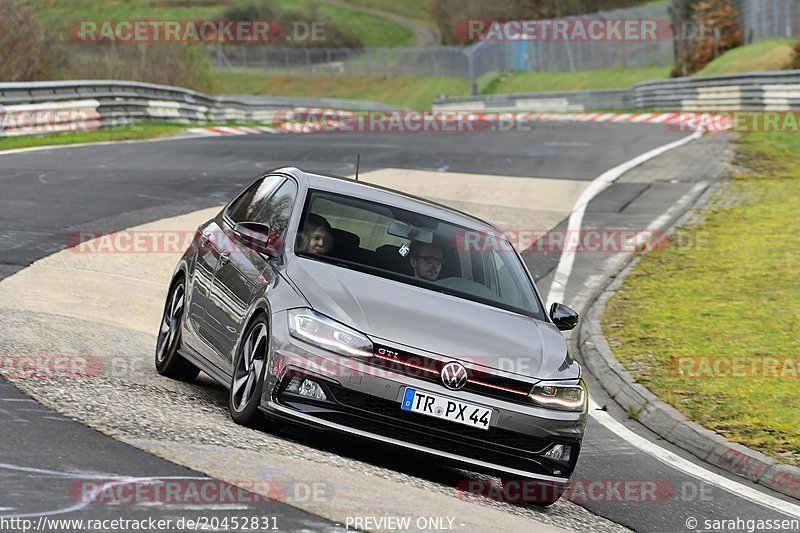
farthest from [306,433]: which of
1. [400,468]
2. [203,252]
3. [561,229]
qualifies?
[561,229]

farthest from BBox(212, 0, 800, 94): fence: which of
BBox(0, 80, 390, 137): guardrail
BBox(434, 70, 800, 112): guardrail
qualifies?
BBox(0, 80, 390, 137): guardrail

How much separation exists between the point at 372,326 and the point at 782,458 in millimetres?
3578

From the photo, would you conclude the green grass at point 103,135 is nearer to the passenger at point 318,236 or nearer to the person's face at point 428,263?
the passenger at point 318,236

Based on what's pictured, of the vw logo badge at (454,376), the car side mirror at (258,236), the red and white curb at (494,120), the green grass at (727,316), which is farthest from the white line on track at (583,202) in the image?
the vw logo badge at (454,376)

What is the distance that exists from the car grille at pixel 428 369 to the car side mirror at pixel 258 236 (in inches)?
54.6

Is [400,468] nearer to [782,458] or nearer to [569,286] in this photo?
[782,458]

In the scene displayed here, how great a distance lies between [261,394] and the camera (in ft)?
23.7

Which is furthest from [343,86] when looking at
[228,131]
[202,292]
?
[202,292]

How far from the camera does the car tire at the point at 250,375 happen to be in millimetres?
7324

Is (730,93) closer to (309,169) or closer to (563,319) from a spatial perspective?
(309,169)

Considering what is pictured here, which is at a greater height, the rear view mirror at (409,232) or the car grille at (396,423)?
the rear view mirror at (409,232)

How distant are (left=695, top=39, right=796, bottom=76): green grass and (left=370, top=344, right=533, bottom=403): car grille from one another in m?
41.3

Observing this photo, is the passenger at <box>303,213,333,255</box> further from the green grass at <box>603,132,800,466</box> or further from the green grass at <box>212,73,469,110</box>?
the green grass at <box>212,73,469,110</box>

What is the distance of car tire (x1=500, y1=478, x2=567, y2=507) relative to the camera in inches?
293
